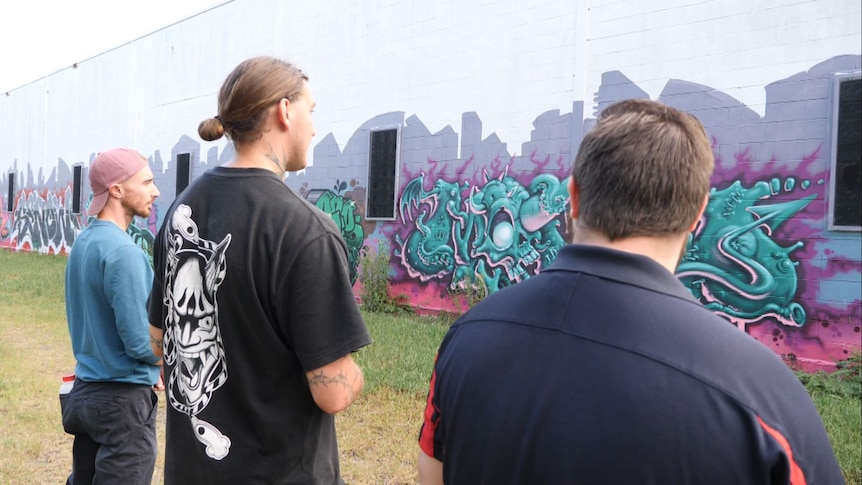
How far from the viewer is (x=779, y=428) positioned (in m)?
1.15

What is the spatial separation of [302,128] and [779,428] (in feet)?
4.84

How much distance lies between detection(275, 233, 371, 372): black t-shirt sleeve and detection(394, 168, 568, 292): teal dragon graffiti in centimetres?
791

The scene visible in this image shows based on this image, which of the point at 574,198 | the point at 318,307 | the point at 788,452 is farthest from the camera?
the point at 318,307

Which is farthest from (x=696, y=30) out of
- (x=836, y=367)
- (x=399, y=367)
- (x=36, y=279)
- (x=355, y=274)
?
(x=36, y=279)

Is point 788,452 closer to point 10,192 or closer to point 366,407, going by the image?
point 366,407

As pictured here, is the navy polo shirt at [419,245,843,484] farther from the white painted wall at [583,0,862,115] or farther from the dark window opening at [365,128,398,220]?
the dark window opening at [365,128,398,220]

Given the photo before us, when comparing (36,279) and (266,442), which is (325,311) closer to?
(266,442)

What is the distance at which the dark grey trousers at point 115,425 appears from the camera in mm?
2875


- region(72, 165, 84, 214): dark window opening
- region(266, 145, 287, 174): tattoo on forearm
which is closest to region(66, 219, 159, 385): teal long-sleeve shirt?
region(266, 145, 287, 174): tattoo on forearm

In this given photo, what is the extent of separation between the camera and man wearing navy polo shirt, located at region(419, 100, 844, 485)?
3.80ft

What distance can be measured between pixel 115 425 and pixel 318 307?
1.54 meters

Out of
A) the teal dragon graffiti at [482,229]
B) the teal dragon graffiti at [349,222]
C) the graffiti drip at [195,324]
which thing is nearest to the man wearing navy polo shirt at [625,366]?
the graffiti drip at [195,324]

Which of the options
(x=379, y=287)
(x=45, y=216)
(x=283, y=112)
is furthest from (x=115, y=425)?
(x=45, y=216)

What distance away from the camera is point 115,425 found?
113 inches
